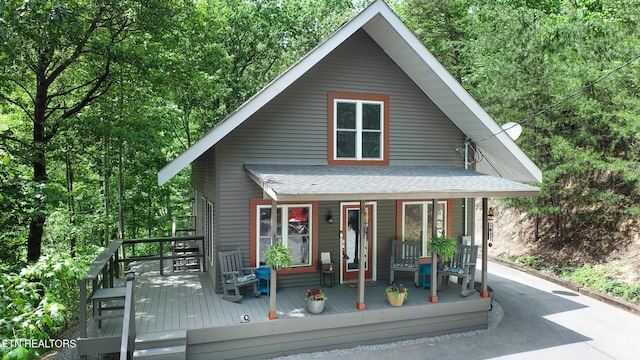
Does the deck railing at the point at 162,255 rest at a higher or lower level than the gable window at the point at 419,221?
lower

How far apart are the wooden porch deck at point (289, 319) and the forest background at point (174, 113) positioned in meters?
2.40

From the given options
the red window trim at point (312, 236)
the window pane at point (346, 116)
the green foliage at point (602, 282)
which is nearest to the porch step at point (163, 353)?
the red window trim at point (312, 236)

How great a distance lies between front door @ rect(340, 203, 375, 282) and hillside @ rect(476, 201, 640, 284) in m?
6.70

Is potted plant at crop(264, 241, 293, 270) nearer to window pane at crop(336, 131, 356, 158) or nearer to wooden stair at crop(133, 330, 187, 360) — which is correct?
wooden stair at crop(133, 330, 187, 360)

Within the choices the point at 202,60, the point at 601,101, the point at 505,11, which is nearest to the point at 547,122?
the point at 601,101

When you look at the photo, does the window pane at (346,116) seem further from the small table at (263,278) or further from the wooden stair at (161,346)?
the wooden stair at (161,346)

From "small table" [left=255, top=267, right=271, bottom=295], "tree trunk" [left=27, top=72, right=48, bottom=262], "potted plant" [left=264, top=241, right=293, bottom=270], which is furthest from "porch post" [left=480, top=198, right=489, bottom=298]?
"tree trunk" [left=27, top=72, right=48, bottom=262]

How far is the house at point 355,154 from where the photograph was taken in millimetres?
8359

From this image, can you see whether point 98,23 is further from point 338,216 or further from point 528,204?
point 528,204

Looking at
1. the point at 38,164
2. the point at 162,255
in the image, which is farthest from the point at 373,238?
the point at 38,164

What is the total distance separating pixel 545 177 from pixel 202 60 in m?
12.3

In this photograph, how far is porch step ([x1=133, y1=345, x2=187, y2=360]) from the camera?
618 cm

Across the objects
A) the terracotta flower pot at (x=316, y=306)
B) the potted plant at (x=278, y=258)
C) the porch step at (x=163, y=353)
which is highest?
the potted plant at (x=278, y=258)

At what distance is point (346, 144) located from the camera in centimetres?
969
